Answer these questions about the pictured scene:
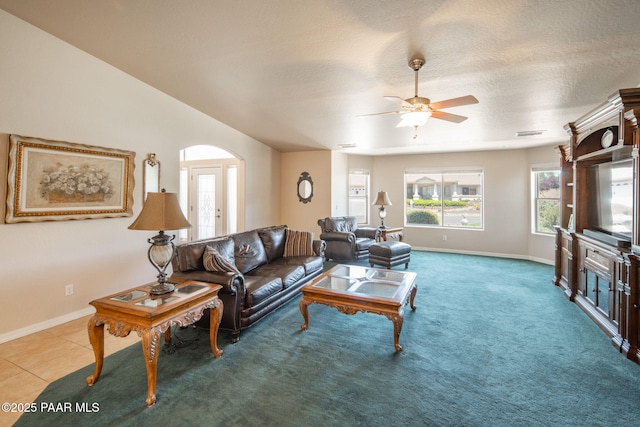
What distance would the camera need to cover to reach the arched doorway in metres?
6.73

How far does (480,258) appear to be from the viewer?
6.49 m

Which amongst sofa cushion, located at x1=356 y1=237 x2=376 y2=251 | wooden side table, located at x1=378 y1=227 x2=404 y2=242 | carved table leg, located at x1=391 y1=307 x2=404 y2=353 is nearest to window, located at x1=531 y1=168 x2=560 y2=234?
wooden side table, located at x1=378 y1=227 x2=404 y2=242

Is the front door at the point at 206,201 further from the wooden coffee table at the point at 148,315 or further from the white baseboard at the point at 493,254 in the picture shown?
the white baseboard at the point at 493,254

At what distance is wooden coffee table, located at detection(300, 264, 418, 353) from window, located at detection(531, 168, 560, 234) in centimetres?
456

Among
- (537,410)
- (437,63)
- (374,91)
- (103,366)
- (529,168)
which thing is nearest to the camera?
(537,410)

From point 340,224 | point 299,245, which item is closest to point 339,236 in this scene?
point 340,224

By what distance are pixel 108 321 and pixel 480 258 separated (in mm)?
6744

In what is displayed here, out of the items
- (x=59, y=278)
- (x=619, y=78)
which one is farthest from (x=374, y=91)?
(x=59, y=278)

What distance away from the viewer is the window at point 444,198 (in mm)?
7023

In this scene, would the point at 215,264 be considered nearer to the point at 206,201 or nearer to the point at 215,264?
the point at 215,264

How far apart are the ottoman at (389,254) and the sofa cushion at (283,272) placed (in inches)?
77.4

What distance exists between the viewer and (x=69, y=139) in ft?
10.7

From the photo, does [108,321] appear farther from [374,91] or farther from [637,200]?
[637,200]

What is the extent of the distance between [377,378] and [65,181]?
12.5ft
